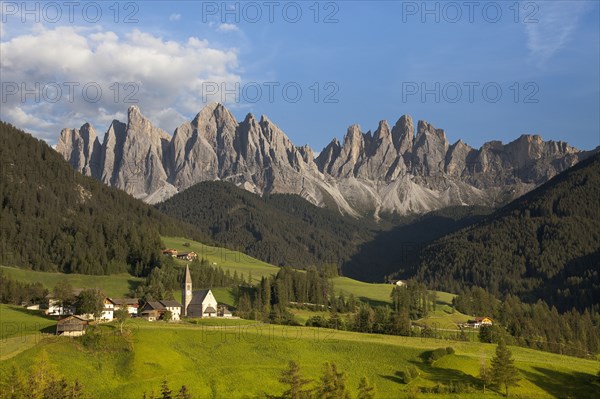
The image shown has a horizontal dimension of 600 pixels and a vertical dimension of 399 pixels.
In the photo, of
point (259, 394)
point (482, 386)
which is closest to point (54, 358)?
point (259, 394)

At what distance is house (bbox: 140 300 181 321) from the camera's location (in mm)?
145500

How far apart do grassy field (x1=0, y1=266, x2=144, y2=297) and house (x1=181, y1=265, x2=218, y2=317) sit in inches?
896

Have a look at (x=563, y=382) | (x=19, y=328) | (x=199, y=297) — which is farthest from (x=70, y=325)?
(x=563, y=382)

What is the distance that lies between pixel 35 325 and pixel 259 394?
178ft

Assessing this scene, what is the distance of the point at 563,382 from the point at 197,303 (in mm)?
87849

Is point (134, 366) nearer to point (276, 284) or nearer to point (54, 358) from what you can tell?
point (54, 358)

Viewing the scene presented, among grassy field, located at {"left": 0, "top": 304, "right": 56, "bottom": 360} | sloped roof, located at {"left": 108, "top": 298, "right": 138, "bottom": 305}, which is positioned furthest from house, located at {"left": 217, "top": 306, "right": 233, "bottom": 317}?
grassy field, located at {"left": 0, "top": 304, "right": 56, "bottom": 360}

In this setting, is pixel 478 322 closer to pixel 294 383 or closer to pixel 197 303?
pixel 197 303

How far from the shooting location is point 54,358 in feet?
310

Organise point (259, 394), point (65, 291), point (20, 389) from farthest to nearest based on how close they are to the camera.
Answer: point (65, 291) → point (259, 394) → point (20, 389)

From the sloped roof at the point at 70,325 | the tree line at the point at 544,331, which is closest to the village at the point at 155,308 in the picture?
the sloped roof at the point at 70,325

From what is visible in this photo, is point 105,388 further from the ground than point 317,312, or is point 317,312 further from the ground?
point 317,312

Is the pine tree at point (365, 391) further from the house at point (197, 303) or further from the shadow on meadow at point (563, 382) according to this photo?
the house at point (197, 303)

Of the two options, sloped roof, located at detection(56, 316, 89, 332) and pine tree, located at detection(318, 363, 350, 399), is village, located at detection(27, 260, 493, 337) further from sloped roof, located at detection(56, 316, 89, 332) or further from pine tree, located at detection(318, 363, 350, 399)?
pine tree, located at detection(318, 363, 350, 399)
